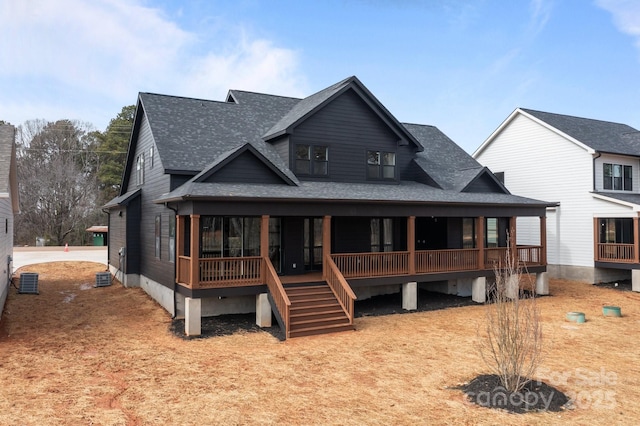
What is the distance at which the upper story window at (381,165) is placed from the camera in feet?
63.5

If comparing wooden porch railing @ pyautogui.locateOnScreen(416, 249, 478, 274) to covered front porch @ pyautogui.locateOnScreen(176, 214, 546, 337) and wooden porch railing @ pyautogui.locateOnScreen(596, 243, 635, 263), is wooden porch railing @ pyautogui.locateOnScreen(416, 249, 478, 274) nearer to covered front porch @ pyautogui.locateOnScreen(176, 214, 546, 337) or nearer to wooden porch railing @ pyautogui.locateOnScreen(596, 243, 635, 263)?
covered front porch @ pyautogui.locateOnScreen(176, 214, 546, 337)

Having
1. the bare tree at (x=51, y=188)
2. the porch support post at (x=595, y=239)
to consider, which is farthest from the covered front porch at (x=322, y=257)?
the bare tree at (x=51, y=188)

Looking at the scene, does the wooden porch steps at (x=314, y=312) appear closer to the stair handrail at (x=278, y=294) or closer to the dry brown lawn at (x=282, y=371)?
the stair handrail at (x=278, y=294)

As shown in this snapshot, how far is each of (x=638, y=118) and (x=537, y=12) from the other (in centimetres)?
3359

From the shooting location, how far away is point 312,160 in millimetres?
18000

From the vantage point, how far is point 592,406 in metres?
7.70

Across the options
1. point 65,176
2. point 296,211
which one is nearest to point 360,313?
point 296,211

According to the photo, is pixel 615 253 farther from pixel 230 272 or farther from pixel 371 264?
pixel 230 272

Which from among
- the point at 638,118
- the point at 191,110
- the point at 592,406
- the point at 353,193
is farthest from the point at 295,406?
the point at 638,118

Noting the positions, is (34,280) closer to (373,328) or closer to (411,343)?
(373,328)

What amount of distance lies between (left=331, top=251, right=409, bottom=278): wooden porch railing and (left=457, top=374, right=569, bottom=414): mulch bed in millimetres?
7522

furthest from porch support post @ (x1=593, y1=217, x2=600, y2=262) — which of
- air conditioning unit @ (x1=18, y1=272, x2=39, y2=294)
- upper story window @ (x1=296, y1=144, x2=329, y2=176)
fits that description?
air conditioning unit @ (x1=18, y1=272, x2=39, y2=294)

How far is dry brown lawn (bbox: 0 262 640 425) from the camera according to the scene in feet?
24.0

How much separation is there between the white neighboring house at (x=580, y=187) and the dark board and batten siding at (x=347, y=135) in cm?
1130
